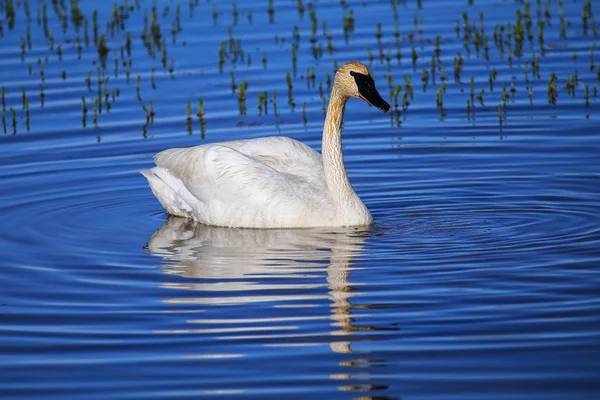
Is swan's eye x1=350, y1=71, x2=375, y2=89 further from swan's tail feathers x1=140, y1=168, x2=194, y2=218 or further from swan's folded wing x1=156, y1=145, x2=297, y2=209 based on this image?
swan's tail feathers x1=140, y1=168, x2=194, y2=218

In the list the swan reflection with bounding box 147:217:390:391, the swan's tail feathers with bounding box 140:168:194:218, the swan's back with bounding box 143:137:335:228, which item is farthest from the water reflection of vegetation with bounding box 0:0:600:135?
the swan reflection with bounding box 147:217:390:391

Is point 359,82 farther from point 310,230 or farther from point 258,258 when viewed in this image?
point 258,258

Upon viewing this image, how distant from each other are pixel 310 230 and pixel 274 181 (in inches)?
26.2

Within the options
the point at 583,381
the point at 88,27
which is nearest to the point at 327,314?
the point at 583,381

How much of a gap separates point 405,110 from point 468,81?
1798 mm

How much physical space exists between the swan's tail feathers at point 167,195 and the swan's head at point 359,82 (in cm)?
244

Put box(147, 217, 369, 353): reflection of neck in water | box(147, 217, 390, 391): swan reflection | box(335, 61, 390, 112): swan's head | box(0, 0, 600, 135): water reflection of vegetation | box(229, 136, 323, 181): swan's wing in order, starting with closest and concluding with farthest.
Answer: box(147, 217, 390, 391): swan reflection → box(147, 217, 369, 353): reflection of neck in water → box(335, 61, 390, 112): swan's head → box(229, 136, 323, 181): swan's wing → box(0, 0, 600, 135): water reflection of vegetation

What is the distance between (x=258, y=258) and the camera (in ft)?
36.8

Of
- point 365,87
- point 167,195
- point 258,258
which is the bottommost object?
point 258,258

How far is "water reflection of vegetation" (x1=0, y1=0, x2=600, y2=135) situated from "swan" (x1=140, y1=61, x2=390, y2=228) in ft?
13.5

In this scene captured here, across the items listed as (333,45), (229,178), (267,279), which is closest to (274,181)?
(229,178)

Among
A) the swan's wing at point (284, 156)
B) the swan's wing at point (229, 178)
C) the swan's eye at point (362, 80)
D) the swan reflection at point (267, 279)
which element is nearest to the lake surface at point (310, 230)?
the swan reflection at point (267, 279)

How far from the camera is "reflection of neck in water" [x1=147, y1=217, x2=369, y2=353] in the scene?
32.1 ft

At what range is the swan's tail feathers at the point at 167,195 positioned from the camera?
13394 mm
